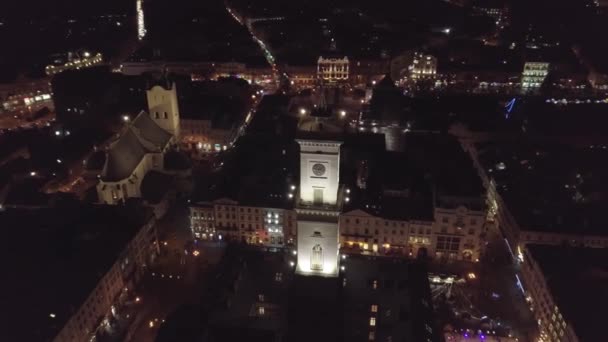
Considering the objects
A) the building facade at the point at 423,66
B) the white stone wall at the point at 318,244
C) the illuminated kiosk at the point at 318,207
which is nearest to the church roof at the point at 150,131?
the white stone wall at the point at 318,244

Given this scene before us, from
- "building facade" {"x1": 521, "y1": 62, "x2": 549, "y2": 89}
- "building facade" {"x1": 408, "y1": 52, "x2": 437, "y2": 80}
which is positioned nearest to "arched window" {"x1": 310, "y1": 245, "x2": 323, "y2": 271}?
"building facade" {"x1": 408, "y1": 52, "x2": 437, "y2": 80}

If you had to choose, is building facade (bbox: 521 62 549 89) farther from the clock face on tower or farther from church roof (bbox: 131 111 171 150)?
the clock face on tower

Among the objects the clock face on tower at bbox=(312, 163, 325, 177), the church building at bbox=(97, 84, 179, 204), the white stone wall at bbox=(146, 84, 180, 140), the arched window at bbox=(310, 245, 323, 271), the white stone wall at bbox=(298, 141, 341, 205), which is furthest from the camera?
the white stone wall at bbox=(146, 84, 180, 140)

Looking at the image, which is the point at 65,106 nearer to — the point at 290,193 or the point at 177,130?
the point at 177,130

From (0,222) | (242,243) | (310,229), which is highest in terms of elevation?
(310,229)

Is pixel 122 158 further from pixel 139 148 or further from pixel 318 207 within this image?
pixel 318 207

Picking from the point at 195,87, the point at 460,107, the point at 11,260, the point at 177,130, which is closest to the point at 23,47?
the point at 195,87

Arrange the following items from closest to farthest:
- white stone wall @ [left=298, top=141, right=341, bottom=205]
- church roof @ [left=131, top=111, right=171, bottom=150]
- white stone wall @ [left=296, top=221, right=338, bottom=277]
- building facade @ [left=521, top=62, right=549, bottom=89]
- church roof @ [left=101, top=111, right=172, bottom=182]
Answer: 1. white stone wall @ [left=298, top=141, right=341, bottom=205]
2. white stone wall @ [left=296, top=221, right=338, bottom=277]
3. church roof @ [left=101, top=111, right=172, bottom=182]
4. church roof @ [left=131, top=111, right=171, bottom=150]
5. building facade @ [left=521, top=62, right=549, bottom=89]
